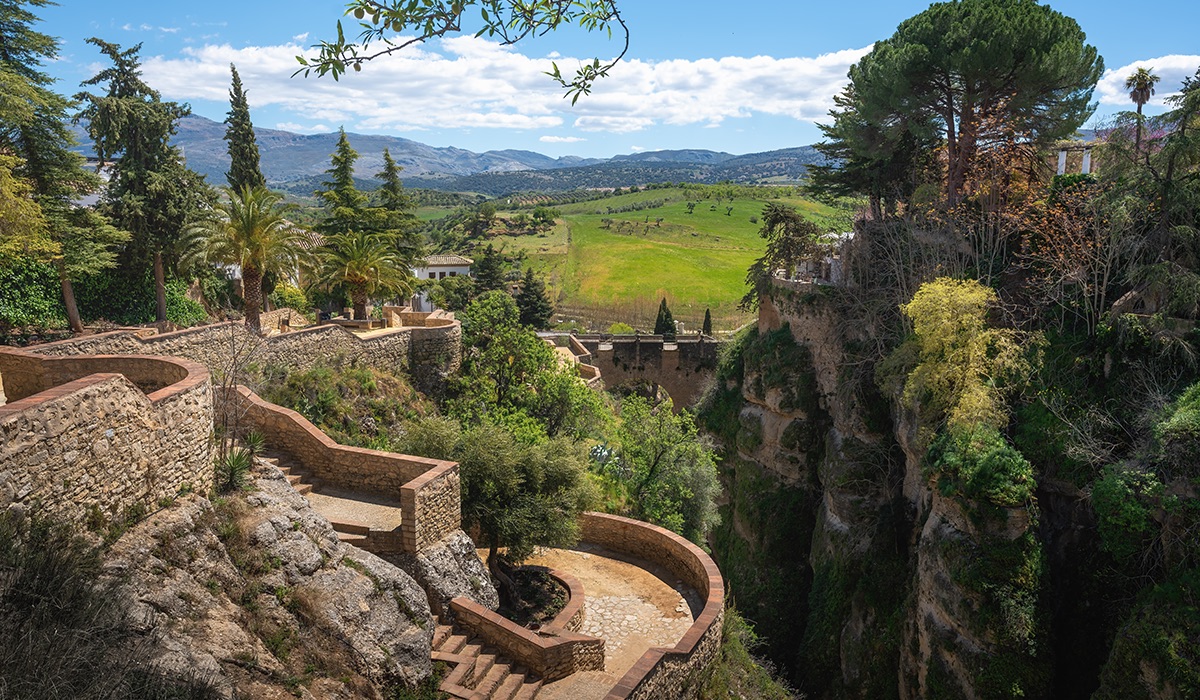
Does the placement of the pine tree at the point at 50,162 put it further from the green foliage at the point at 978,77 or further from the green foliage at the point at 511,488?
the green foliage at the point at 978,77

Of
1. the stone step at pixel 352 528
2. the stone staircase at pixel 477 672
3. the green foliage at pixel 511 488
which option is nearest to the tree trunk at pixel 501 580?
the green foliage at pixel 511 488

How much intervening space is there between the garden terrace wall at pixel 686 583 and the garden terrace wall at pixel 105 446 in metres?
6.84

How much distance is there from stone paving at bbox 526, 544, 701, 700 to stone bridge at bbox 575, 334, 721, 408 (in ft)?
81.8

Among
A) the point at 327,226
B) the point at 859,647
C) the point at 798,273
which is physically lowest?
the point at 859,647

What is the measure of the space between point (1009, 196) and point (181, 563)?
21.1m

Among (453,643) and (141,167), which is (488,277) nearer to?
(141,167)

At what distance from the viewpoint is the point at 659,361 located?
42750mm

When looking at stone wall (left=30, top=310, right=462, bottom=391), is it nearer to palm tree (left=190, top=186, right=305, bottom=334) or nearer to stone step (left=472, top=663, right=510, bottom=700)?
palm tree (left=190, top=186, right=305, bottom=334)

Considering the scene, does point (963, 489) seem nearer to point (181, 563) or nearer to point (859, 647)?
point (859, 647)

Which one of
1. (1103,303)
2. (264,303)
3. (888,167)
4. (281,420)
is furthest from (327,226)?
(1103,303)

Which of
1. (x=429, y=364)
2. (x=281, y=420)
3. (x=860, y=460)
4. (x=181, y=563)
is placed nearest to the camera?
(x=181, y=563)

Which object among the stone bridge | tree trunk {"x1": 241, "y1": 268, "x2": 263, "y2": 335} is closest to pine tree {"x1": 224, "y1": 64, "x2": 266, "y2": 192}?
tree trunk {"x1": 241, "y1": 268, "x2": 263, "y2": 335}

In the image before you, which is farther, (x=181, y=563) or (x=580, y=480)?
(x=580, y=480)

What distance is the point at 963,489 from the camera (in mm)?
15312
